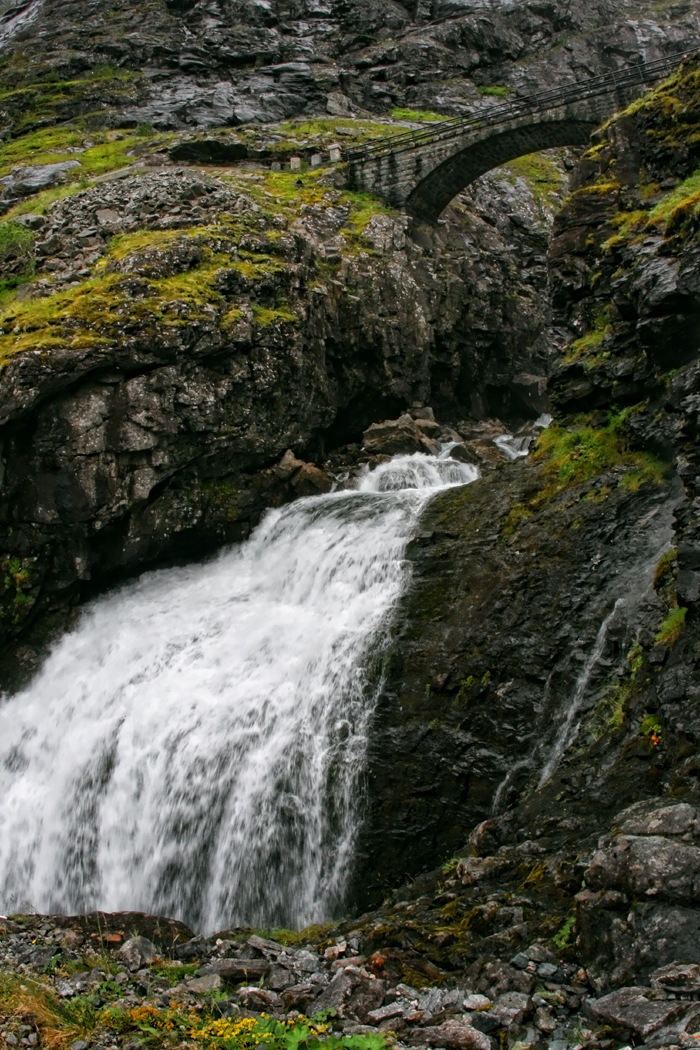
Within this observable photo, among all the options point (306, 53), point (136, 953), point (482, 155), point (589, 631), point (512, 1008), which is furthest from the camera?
point (306, 53)

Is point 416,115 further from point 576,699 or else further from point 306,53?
point 576,699

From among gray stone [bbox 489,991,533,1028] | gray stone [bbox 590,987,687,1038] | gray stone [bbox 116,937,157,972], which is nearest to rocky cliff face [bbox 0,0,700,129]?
gray stone [bbox 116,937,157,972]

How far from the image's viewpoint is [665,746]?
27.9 feet

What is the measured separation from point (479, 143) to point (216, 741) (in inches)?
1052

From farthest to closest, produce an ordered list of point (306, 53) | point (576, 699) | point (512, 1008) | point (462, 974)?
point (306, 53), point (576, 699), point (462, 974), point (512, 1008)

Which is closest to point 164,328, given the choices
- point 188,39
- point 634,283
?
point 634,283

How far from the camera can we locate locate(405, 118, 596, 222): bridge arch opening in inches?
1206

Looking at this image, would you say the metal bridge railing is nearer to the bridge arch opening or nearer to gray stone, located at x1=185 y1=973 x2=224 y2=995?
the bridge arch opening

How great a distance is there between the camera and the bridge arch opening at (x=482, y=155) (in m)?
30.6

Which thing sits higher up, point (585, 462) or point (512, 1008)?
point (585, 462)

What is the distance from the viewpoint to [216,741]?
1423cm

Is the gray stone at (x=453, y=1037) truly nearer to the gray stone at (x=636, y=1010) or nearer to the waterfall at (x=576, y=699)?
the gray stone at (x=636, y=1010)

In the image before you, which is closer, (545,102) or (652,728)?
(652,728)

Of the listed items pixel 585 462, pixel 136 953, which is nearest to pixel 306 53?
pixel 585 462
